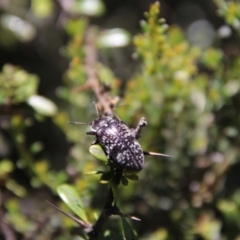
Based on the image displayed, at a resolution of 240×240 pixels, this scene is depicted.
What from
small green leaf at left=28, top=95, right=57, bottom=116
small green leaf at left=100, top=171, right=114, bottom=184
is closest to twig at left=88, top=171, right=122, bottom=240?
small green leaf at left=100, top=171, right=114, bottom=184

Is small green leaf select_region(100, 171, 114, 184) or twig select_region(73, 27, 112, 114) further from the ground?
small green leaf select_region(100, 171, 114, 184)

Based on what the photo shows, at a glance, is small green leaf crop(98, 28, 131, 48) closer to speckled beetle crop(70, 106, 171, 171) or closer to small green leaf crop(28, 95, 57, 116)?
small green leaf crop(28, 95, 57, 116)

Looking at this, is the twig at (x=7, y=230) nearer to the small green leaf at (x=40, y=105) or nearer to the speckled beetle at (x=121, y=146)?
the small green leaf at (x=40, y=105)

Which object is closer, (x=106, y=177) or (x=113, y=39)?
(x=106, y=177)

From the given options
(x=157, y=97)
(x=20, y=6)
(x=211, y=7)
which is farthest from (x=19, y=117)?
(x=211, y=7)

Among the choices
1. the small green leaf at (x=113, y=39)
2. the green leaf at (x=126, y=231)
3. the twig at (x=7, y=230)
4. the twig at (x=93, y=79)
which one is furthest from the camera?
the small green leaf at (x=113, y=39)

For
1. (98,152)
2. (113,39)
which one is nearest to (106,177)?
(98,152)

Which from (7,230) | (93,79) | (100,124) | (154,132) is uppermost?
(100,124)

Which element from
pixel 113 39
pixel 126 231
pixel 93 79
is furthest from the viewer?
pixel 113 39

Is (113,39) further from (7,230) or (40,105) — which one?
(7,230)

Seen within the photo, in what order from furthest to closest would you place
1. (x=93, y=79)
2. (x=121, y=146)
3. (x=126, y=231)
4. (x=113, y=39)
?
1. (x=113, y=39)
2. (x=93, y=79)
3. (x=126, y=231)
4. (x=121, y=146)

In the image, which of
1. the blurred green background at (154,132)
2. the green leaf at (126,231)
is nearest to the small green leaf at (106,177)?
the green leaf at (126,231)
